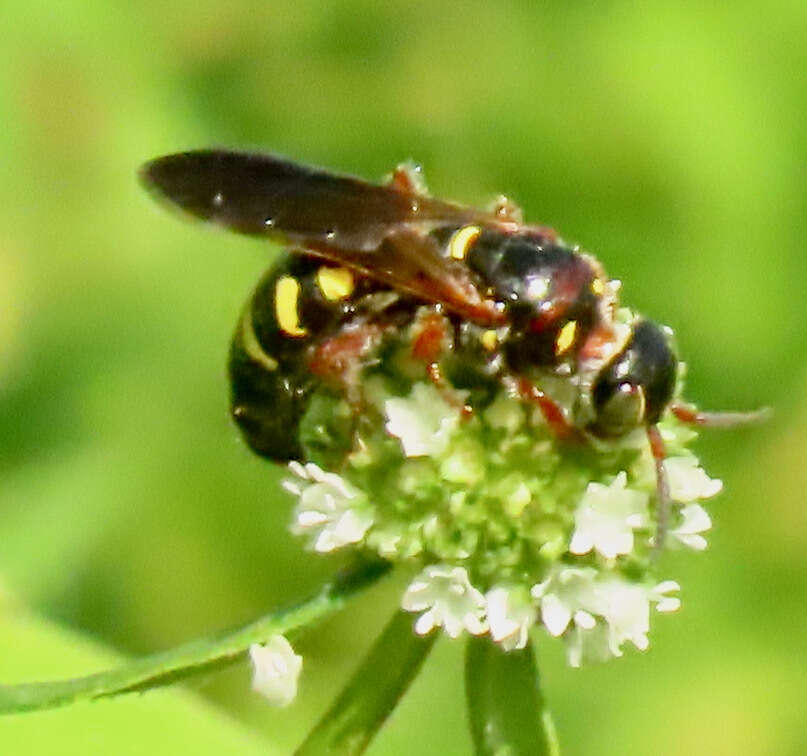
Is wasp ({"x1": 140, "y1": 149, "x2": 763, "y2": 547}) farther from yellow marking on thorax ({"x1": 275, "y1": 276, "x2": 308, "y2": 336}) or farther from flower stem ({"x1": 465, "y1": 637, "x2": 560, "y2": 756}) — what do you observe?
flower stem ({"x1": 465, "y1": 637, "x2": 560, "y2": 756})

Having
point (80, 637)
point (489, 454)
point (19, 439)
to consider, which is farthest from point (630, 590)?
point (19, 439)

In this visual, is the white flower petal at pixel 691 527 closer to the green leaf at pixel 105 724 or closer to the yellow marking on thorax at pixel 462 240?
the yellow marking on thorax at pixel 462 240

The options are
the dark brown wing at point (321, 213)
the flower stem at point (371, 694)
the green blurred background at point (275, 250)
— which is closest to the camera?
the dark brown wing at point (321, 213)

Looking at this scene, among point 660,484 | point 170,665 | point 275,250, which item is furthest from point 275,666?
point 275,250

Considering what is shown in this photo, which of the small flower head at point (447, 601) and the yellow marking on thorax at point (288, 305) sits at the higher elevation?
the yellow marking on thorax at point (288, 305)

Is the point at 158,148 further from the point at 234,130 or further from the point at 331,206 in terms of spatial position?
the point at 331,206

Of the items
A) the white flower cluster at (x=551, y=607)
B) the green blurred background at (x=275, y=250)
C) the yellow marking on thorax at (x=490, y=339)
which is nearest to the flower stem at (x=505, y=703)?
the white flower cluster at (x=551, y=607)
